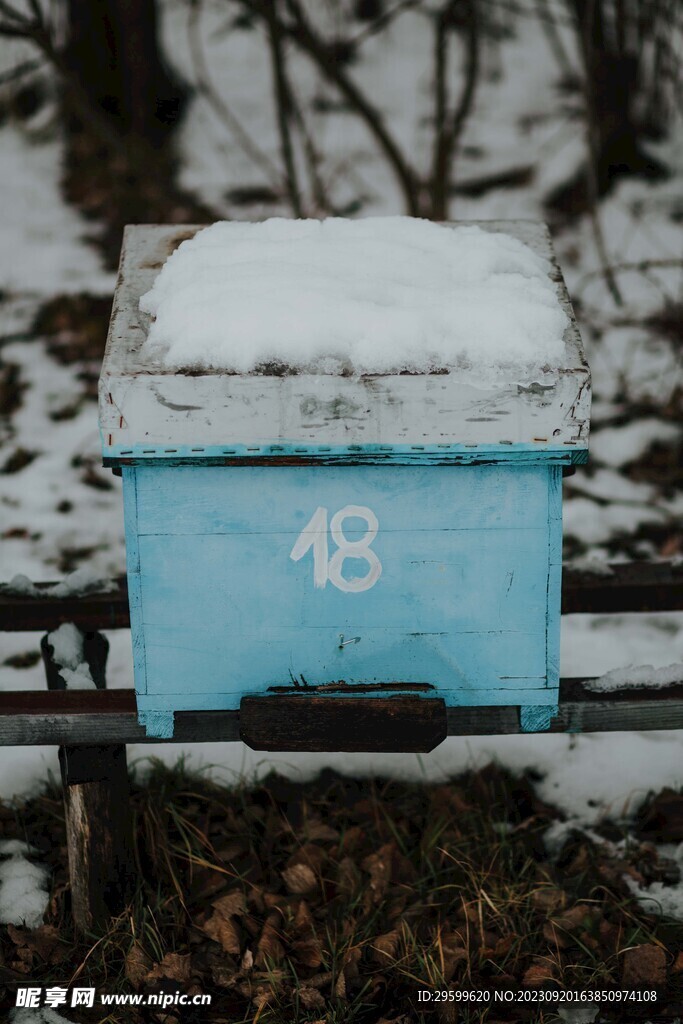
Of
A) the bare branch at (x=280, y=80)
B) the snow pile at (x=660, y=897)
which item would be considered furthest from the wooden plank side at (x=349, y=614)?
the bare branch at (x=280, y=80)

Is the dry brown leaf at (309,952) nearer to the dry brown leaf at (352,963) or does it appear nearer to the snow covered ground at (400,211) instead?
the dry brown leaf at (352,963)

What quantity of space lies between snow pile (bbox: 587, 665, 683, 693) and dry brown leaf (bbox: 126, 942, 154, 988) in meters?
1.06

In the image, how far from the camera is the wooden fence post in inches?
89.0

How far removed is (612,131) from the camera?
570 cm

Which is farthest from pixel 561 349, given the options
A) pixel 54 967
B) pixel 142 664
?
pixel 54 967

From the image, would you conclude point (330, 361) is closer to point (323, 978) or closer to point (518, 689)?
point (518, 689)

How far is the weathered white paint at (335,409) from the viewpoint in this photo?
1.80 m

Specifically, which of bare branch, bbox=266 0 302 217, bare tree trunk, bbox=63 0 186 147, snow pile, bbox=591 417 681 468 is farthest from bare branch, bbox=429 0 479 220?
bare tree trunk, bbox=63 0 186 147

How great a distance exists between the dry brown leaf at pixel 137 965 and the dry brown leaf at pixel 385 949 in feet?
1.51

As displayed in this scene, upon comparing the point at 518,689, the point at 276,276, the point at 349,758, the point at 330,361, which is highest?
the point at 276,276

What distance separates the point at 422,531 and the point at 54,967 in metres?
1.24

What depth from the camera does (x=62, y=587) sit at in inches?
101

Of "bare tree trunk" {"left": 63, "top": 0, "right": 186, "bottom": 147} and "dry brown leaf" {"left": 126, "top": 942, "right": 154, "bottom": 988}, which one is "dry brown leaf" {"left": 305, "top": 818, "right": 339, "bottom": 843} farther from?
"bare tree trunk" {"left": 63, "top": 0, "right": 186, "bottom": 147}

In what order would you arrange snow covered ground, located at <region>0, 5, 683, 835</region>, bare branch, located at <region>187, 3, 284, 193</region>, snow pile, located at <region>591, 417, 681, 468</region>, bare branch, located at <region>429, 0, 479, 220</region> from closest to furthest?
snow covered ground, located at <region>0, 5, 683, 835</region>, bare branch, located at <region>429, 0, 479, 220</region>, bare branch, located at <region>187, 3, 284, 193</region>, snow pile, located at <region>591, 417, 681, 468</region>
